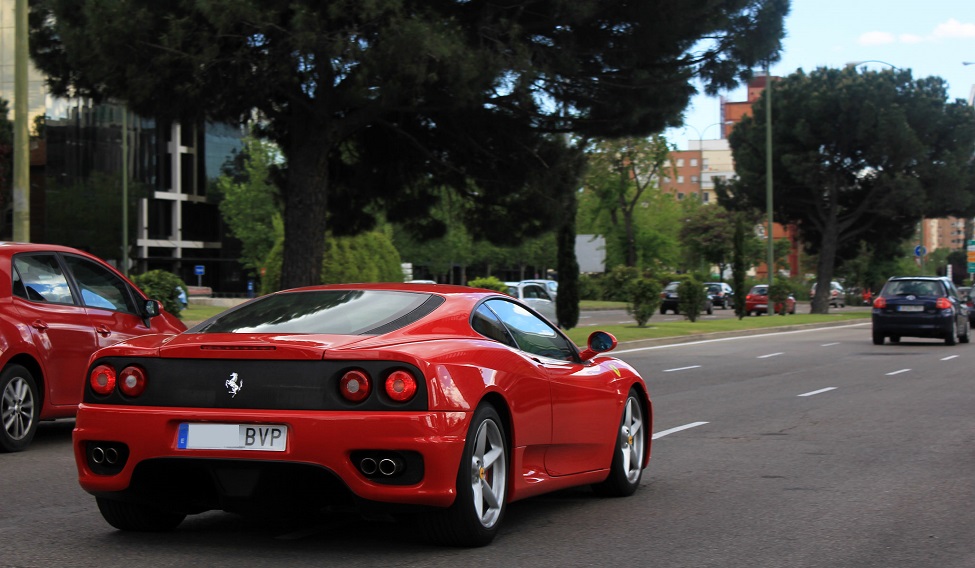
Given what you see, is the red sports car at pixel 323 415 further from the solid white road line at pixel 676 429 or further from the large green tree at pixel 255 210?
the large green tree at pixel 255 210

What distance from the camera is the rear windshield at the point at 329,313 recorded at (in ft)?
20.5

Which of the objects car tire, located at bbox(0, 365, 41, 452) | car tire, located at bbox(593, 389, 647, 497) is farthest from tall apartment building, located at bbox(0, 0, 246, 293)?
→ car tire, located at bbox(593, 389, 647, 497)

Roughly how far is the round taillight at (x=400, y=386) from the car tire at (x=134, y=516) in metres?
→ 1.55

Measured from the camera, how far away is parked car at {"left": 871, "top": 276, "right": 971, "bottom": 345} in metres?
29.4

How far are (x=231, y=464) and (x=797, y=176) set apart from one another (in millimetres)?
56184

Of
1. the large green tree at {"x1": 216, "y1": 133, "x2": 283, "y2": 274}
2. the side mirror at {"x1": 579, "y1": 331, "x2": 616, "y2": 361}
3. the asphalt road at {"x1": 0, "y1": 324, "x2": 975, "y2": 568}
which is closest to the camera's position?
the asphalt road at {"x1": 0, "y1": 324, "x2": 975, "y2": 568}

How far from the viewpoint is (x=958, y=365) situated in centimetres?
2250

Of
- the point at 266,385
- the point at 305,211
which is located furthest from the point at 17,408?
the point at 305,211

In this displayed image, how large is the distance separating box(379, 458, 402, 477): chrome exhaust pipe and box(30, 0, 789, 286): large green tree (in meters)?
13.5

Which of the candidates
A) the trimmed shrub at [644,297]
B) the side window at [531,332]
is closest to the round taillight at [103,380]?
the side window at [531,332]

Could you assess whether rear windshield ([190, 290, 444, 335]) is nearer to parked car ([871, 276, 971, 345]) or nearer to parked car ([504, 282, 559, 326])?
parked car ([871, 276, 971, 345])

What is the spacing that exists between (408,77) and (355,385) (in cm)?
1386

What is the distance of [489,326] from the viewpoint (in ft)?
22.3

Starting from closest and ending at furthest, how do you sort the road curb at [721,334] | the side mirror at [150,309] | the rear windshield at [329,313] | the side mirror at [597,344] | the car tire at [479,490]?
the car tire at [479,490]
the rear windshield at [329,313]
the side mirror at [597,344]
the side mirror at [150,309]
the road curb at [721,334]
